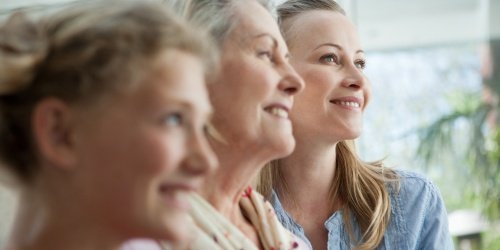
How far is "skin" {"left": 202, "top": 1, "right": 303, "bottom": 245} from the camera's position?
1327 mm

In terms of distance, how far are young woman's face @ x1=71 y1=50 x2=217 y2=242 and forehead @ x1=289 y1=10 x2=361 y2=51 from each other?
3.27 feet

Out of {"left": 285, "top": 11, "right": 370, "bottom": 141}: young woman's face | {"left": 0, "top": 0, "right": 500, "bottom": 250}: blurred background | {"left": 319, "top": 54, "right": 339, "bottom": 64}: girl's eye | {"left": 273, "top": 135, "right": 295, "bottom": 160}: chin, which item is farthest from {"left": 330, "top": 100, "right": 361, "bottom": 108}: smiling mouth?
{"left": 0, "top": 0, "right": 500, "bottom": 250}: blurred background

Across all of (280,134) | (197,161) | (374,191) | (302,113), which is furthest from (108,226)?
(374,191)

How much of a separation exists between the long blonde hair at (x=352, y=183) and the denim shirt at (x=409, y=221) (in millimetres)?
21

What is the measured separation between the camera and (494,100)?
3973 mm

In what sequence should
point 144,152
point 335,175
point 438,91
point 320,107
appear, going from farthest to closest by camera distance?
point 438,91 → point 335,175 → point 320,107 → point 144,152

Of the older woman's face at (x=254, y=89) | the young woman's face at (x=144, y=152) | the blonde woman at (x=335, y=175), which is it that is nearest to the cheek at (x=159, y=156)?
the young woman's face at (x=144, y=152)

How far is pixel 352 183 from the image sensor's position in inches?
74.0

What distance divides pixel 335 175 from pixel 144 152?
3.65ft

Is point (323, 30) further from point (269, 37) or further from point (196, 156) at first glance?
point (196, 156)

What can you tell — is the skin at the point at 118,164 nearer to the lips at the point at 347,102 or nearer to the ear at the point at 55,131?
the ear at the point at 55,131

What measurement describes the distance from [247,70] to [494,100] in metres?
2.90

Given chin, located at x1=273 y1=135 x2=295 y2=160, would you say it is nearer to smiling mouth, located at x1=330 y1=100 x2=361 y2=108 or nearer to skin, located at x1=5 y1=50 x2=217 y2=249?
skin, located at x1=5 y1=50 x2=217 y2=249

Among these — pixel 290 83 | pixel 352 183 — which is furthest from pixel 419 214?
pixel 290 83
